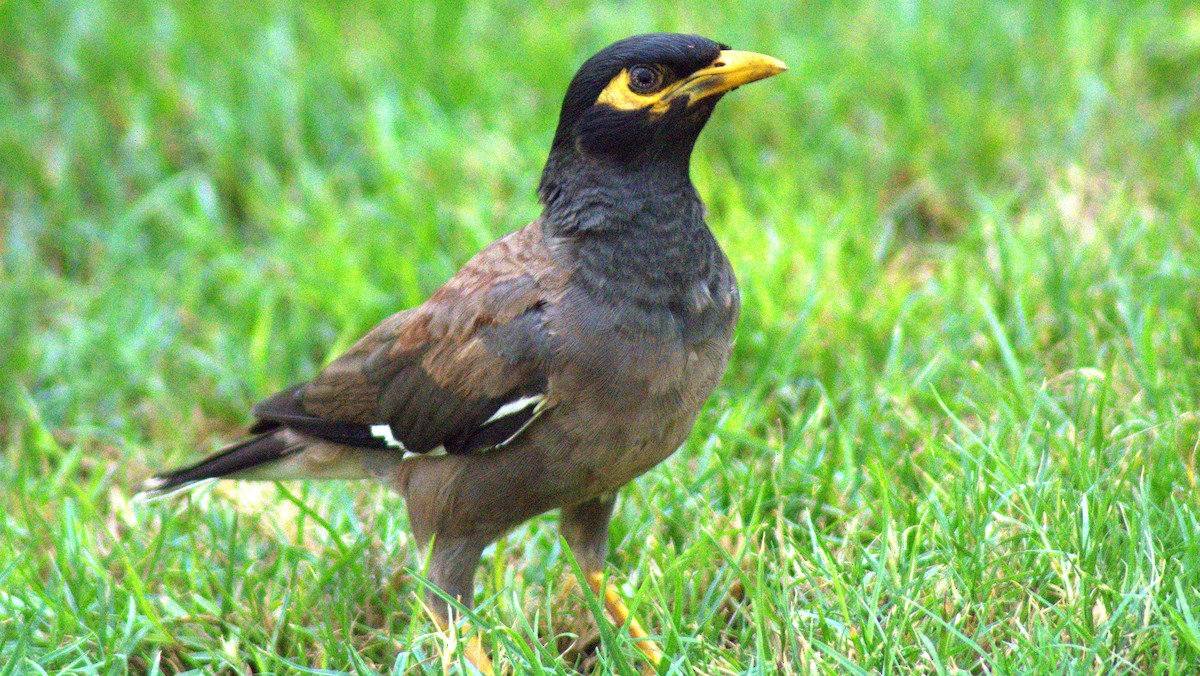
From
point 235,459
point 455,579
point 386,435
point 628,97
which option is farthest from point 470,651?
point 628,97

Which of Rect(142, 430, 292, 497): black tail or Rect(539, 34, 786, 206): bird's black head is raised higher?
Rect(539, 34, 786, 206): bird's black head

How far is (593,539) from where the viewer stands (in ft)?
12.0

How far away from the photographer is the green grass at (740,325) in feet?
10.6

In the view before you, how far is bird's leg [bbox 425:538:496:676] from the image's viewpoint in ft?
11.3

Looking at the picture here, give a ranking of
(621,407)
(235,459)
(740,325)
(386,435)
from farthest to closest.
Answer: (740,325)
(235,459)
(386,435)
(621,407)

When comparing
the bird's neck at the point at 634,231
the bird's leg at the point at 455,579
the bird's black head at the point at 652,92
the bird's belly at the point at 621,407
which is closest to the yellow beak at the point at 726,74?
the bird's black head at the point at 652,92

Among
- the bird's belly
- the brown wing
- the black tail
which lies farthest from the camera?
the black tail

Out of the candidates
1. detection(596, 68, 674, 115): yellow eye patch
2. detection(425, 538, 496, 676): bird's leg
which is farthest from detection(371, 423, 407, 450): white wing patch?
detection(596, 68, 674, 115): yellow eye patch

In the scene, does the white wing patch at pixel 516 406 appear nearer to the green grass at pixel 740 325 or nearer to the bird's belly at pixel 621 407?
the bird's belly at pixel 621 407

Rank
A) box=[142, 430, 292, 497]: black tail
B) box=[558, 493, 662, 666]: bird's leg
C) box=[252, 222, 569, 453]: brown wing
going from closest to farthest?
box=[252, 222, 569, 453]: brown wing
box=[558, 493, 662, 666]: bird's leg
box=[142, 430, 292, 497]: black tail

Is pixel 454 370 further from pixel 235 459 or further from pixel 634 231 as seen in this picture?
pixel 235 459

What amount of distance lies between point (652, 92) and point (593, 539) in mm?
1195

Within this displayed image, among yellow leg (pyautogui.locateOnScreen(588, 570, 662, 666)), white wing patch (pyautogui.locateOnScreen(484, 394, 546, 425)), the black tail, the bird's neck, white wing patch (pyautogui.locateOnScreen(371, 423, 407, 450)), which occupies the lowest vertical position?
yellow leg (pyautogui.locateOnScreen(588, 570, 662, 666))

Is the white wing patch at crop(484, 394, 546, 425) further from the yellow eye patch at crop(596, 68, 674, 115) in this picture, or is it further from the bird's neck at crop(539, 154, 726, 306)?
the yellow eye patch at crop(596, 68, 674, 115)
